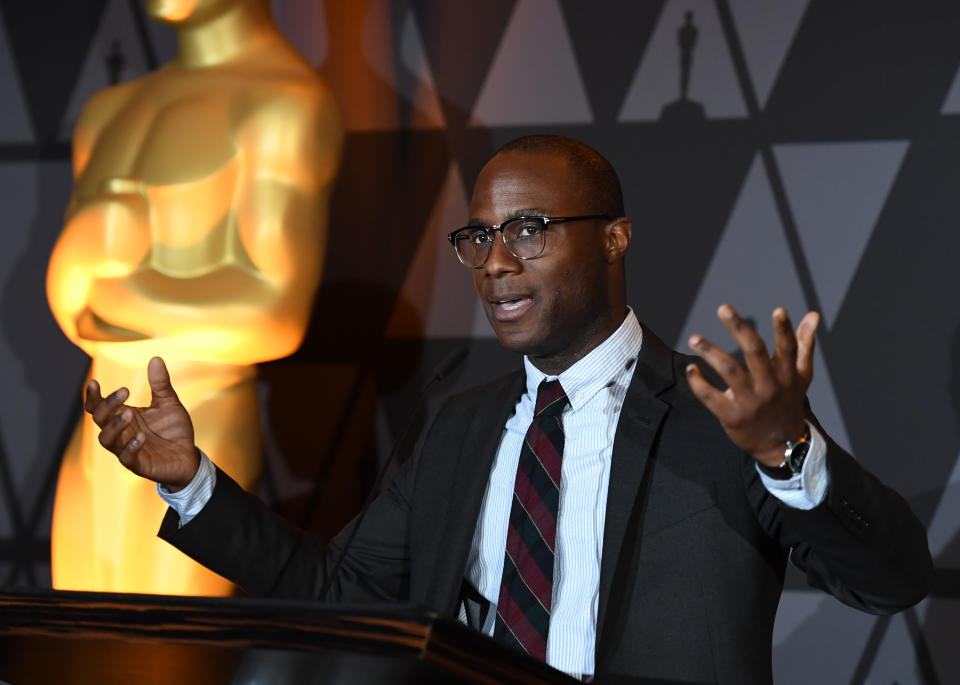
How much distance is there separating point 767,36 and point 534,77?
2.03ft

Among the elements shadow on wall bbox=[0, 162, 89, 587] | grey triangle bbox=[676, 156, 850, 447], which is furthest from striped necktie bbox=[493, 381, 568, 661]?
shadow on wall bbox=[0, 162, 89, 587]

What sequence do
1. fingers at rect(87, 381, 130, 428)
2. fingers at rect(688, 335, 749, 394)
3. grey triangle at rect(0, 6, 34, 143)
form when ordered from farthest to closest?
1. grey triangle at rect(0, 6, 34, 143)
2. fingers at rect(87, 381, 130, 428)
3. fingers at rect(688, 335, 749, 394)

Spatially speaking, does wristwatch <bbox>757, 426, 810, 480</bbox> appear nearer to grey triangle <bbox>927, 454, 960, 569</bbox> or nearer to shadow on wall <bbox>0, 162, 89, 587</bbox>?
grey triangle <bbox>927, 454, 960, 569</bbox>

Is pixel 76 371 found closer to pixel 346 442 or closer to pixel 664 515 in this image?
pixel 346 442

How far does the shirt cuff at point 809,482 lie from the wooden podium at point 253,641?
0.36m

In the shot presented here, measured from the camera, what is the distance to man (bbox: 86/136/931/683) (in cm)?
157

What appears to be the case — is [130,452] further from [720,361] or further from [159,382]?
[720,361]

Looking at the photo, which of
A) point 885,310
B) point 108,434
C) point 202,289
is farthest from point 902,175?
point 108,434

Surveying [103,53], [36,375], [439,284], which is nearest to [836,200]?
[439,284]

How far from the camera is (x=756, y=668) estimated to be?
5.35 feet

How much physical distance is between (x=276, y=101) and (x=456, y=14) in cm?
91

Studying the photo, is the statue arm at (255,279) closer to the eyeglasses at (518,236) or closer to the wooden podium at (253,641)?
the eyeglasses at (518,236)

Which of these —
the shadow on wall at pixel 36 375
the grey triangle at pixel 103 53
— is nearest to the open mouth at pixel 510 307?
the shadow on wall at pixel 36 375

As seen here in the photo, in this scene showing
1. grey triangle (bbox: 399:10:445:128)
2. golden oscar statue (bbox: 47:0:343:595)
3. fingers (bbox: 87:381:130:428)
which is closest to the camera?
fingers (bbox: 87:381:130:428)
